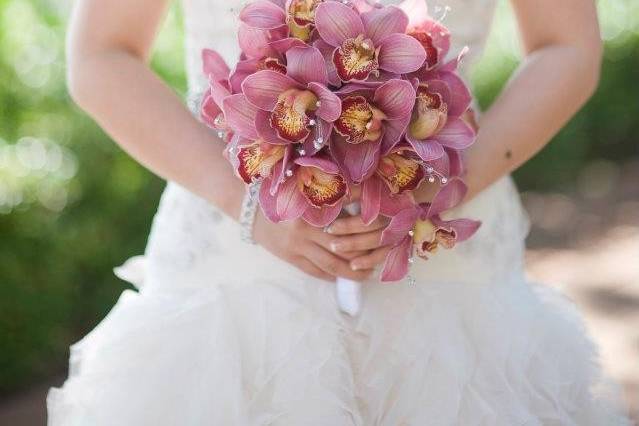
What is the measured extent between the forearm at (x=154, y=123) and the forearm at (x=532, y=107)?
1.69 feet

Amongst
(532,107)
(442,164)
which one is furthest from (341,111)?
(532,107)

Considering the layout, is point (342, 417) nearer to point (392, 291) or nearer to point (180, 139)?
point (392, 291)

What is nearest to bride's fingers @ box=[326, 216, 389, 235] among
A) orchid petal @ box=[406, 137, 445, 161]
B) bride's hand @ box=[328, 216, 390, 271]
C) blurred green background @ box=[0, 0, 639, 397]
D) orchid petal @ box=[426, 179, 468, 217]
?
bride's hand @ box=[328, 216, 390, 271]

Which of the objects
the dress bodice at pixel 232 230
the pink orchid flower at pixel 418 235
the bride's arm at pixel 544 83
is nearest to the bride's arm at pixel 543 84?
the bride's arm at pixel 544 83

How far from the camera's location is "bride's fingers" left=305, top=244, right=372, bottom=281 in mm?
1918

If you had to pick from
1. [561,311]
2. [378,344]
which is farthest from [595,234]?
[378,344]

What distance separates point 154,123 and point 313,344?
537mm

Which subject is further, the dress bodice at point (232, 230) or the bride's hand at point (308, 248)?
the dress bodice at point (232, 230)

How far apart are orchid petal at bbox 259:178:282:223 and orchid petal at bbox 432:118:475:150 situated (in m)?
0.30

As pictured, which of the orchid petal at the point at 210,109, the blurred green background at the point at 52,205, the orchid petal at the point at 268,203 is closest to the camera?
the orchid petal at the point at 268,203

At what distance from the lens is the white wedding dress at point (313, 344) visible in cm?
187

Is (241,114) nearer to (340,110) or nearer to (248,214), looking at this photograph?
(340,110)

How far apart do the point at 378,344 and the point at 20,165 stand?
8.97 ft

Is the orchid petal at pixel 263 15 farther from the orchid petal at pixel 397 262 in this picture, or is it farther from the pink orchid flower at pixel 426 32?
the orchid petal at pixel 397 262
